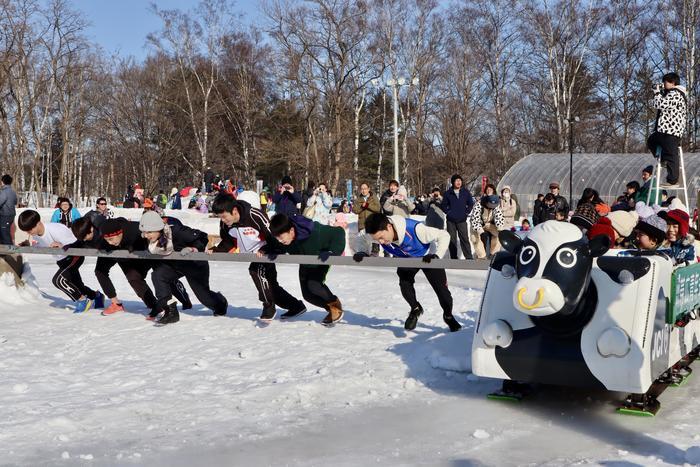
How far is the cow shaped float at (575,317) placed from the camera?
468 centimetres

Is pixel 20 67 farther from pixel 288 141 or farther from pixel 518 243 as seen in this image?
pixel 518 243

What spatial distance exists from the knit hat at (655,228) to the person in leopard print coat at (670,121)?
282cm

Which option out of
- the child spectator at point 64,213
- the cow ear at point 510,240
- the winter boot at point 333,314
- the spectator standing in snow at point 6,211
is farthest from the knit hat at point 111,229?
the child spectator at point 64,213

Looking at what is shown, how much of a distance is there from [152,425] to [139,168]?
3981 centimetres

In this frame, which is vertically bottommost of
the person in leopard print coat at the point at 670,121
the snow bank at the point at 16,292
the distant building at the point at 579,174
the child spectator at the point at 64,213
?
the snow bank at the point at 16,292

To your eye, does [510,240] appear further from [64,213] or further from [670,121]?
[64,213]

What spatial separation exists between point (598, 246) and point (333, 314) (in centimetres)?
366

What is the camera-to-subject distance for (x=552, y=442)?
443 centimetres

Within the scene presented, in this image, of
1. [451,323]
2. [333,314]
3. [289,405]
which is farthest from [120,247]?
[289,405]

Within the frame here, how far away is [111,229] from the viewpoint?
27.5ft

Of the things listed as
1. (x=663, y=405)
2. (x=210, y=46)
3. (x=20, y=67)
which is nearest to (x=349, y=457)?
(x=663, y=405)

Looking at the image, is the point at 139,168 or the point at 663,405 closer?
the point at 663,405

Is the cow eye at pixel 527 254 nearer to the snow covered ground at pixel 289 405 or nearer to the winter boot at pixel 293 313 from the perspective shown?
the snow covered ground at pixel 289 405

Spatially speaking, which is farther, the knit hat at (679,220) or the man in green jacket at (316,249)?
the man in green jacket at (316,249)
